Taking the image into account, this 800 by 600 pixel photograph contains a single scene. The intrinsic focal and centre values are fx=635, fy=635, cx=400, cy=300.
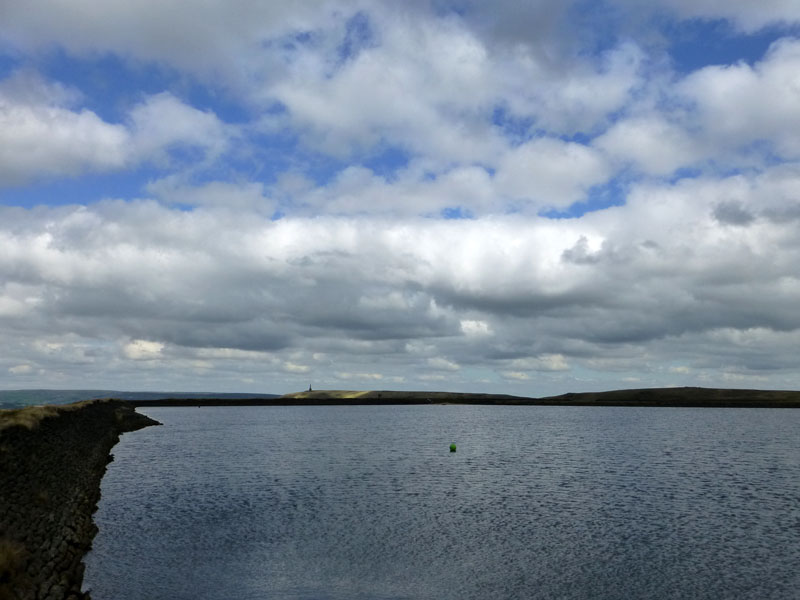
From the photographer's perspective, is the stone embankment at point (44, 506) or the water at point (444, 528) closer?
the stone embankment at point (44, 506)

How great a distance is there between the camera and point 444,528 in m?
40.4

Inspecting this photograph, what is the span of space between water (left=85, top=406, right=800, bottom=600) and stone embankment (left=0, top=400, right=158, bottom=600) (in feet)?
4.88

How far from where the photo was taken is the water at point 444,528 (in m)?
28.9

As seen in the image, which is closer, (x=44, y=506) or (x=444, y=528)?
(x=44, y=506)

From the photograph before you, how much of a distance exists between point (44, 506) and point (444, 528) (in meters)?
23.9

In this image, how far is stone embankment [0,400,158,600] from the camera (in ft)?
80.2

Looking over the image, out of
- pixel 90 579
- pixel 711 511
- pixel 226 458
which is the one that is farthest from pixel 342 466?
pixel 90 579

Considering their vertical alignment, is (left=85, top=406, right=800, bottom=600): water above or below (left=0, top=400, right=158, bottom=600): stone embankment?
below

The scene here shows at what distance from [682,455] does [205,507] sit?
67996 mm

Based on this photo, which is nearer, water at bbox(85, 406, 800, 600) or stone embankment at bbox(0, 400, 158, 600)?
stone embankment at bbox(0, 400, 158, 600)

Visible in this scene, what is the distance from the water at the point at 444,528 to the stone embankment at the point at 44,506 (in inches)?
58.6

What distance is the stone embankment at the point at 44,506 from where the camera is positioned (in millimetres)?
24452

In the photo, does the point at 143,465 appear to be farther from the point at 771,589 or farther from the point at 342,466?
the point at 771,589

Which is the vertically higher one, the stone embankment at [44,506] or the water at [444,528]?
the stone embankment at [44,506]
